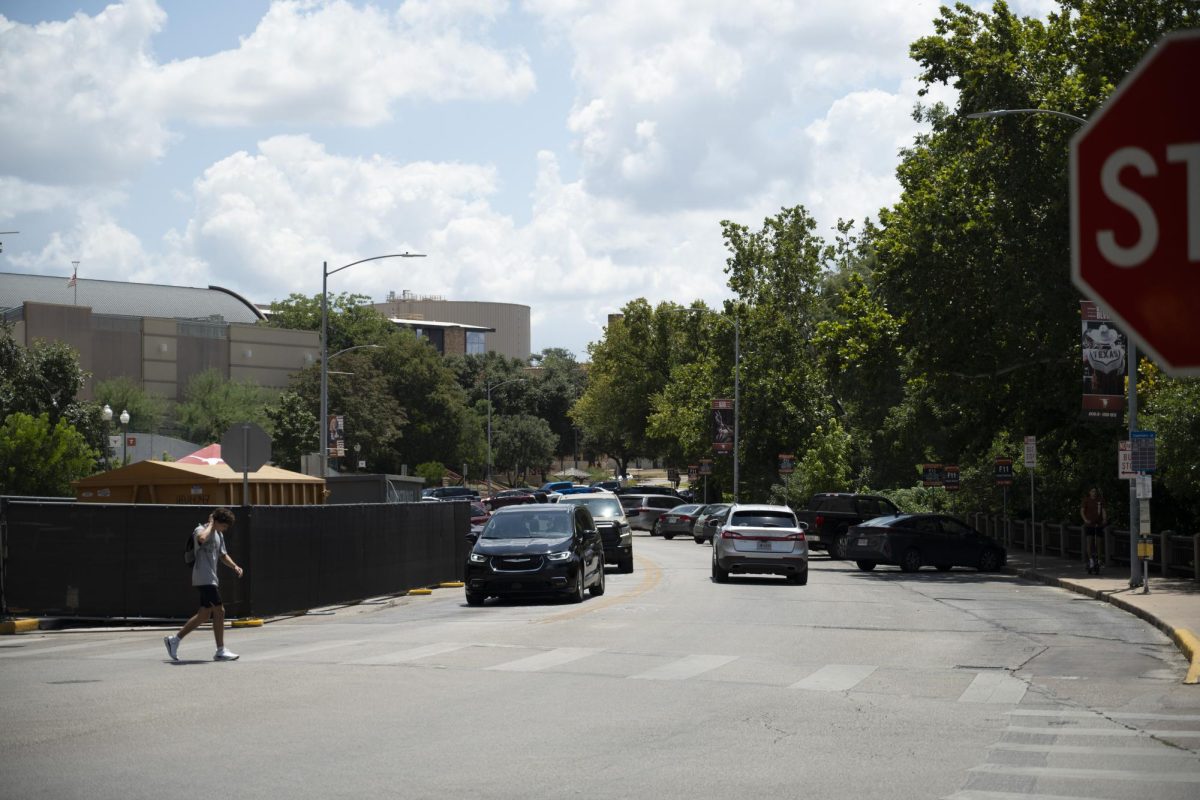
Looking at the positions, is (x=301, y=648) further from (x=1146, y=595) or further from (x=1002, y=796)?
(x=1146, y=595)

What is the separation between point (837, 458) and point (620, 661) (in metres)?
46.2

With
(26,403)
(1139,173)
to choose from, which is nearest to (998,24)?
(1139,173)

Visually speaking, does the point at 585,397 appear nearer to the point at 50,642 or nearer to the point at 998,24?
the point at 998,24

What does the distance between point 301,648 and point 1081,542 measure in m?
27.8

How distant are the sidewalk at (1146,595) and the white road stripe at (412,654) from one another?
26.2 ft

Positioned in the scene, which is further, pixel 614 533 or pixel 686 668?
pixel 614 533

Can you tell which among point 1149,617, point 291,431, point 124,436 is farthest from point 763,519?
point 291,431

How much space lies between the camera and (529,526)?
2475 cm

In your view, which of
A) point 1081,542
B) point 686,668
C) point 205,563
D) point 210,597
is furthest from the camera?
point 1081,542

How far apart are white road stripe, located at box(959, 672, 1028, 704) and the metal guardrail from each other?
15.3 m

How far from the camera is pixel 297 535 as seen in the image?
76.2ft

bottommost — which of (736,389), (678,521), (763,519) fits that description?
(678,521)

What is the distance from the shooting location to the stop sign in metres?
3.85

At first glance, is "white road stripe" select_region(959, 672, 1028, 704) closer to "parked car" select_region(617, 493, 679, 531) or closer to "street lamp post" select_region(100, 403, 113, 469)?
"street lamp post" select_region(100, 403, 113, 469)
